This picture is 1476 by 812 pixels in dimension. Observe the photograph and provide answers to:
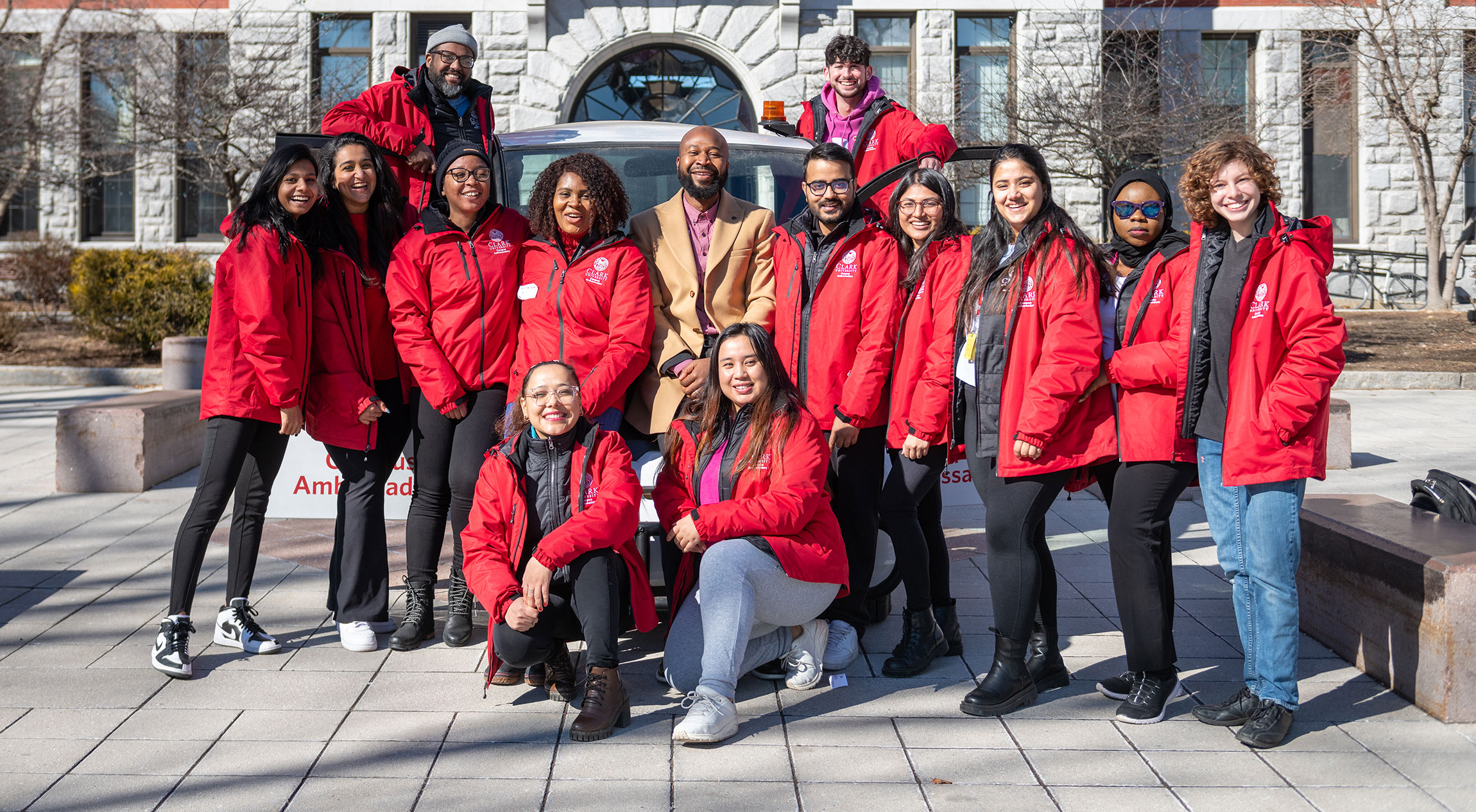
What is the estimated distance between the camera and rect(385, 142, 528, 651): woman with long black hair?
479 cm

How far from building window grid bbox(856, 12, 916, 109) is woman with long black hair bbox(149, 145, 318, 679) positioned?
50.9 ft

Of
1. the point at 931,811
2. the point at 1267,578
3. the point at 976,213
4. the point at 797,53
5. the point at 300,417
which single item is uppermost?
the point at 797,53

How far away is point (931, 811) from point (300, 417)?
287cm

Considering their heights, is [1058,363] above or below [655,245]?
below

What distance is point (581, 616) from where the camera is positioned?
4.15m

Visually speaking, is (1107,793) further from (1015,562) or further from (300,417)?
(300,417)

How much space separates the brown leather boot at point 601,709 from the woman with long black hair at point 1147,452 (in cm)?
173

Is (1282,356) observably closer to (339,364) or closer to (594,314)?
(594,314)

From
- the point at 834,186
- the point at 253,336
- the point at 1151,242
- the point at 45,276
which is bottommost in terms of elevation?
the point at 253,336

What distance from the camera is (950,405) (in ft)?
14.3

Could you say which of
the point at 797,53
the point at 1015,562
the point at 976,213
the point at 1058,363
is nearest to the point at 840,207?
the point at 1058,363

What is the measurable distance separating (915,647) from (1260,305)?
1802 mm

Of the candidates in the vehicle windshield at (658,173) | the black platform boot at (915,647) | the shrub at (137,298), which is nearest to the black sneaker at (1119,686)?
the black platform boot at (915,647)

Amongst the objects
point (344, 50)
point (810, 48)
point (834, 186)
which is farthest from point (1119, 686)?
point (344, 50)
